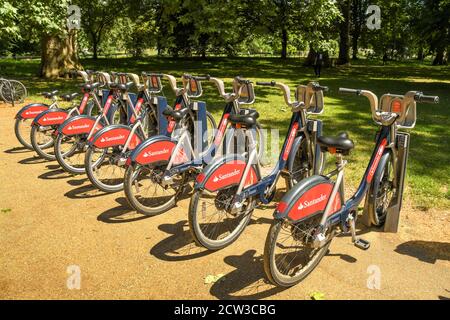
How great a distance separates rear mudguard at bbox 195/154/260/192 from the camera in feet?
11.0

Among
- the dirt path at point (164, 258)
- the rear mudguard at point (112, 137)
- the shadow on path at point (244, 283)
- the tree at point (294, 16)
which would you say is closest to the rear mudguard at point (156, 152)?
the dirt path at point (164, 258)

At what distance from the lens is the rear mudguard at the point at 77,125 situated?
5258mm

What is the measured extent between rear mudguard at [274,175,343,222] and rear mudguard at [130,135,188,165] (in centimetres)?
174

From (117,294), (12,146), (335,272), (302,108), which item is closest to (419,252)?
(335,272)

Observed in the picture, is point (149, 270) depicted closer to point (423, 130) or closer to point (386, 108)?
point (386, 108)

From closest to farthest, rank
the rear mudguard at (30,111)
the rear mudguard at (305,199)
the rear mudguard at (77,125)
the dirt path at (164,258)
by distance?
1. the rear mudguard at (305,199)
2. the dirt path at (164,258)
3. the rear mudguard at (77,125)
4. the rear mudguard at (30,111)

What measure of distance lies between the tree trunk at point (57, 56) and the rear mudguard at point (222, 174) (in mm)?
14920

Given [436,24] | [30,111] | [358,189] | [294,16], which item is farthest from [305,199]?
[436,24]

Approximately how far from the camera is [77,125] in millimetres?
5332

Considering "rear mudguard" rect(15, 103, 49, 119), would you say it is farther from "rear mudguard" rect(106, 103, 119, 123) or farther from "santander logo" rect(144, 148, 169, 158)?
"santander logo" rect(144, 148, 169, 158)

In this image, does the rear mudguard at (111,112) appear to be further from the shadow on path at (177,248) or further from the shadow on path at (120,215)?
the shadow on path at (177,248)

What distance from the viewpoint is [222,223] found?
4.03m

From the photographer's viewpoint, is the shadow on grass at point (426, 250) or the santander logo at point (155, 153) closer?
the shadow on grass at point (426, 250)
